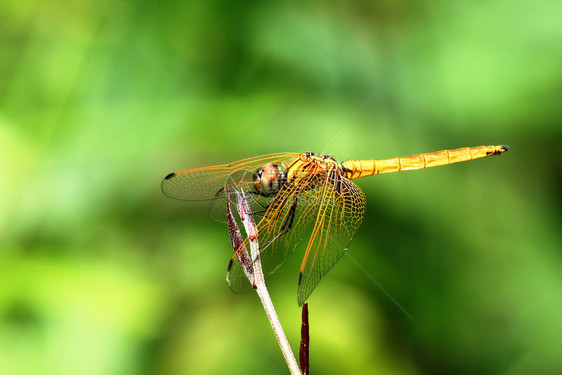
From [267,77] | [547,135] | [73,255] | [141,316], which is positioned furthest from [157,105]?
[547,135]

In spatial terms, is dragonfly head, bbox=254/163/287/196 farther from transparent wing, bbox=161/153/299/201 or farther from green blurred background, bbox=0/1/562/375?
green blurred background, bbox=0/1/562/375

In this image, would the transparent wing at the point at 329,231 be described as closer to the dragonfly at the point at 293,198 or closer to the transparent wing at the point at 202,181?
the dragonfly at the point at 293,198

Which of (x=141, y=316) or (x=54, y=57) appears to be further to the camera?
(x=54, y=57)

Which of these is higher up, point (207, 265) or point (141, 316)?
point (207, 265)

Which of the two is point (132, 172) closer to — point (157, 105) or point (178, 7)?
point (157, 105)

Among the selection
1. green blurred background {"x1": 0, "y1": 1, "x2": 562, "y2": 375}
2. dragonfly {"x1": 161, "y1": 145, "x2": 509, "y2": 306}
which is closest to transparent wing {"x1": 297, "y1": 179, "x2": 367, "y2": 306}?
dragonfly {"x1": 161, "y1": 145, "x2": 509, "y2": 306}

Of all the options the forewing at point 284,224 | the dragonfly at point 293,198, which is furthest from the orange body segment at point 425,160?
the forewing at point 284,224

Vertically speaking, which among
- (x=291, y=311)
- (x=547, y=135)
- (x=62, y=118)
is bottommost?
(x=291, y=311)
